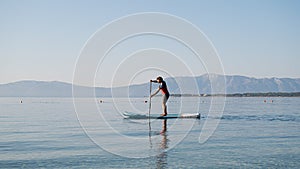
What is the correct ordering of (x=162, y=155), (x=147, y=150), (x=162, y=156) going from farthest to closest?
(x=147, y=150) < (x=162, y=155) < (x=162, y=156)

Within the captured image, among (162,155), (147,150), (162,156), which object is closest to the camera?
(162,156)

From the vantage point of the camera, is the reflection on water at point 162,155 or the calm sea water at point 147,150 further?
the calm sea water at point 147,150

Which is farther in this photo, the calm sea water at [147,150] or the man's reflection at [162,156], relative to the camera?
the calm sea water at [147,150]

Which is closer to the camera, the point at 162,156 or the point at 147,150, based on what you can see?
the point at 162,156

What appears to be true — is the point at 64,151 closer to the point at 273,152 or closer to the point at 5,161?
the point at 5,161

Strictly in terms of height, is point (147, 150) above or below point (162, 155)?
above

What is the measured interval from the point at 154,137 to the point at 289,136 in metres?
7.95

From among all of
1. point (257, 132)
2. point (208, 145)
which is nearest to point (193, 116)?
point (257, 132)

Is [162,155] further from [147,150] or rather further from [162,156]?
[147,150]

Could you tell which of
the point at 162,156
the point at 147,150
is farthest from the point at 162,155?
the point at 147,150

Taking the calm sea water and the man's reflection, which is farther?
the calm sea water

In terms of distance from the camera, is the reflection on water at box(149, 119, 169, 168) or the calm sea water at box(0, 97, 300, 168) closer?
the reflection on water at box(149, 119, 169, 168)

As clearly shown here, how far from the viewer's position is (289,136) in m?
23.2

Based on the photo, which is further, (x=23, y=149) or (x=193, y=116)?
(x=193, y=116)
